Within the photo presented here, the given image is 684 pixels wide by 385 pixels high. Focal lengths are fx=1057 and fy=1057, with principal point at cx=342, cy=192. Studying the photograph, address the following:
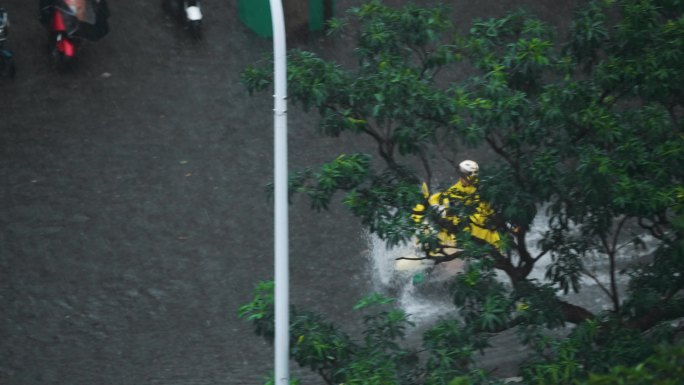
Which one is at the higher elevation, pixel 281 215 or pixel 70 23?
pixel 70 23

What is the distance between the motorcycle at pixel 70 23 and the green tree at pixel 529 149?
7.13m

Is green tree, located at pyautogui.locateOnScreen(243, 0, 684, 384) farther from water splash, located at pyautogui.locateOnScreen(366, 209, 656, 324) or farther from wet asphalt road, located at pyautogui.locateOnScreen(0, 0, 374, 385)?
wet asphalt road, located at pyautogui.locateOnScreen(0, 0, 374, 385)

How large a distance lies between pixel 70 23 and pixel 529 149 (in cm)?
819

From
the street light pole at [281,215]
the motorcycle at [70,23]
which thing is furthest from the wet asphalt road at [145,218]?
the street light pole at [281,215]

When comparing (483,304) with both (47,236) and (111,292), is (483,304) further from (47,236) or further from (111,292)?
(47,236)

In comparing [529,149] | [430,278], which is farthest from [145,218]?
[529,149]

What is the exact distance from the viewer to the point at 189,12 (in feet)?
48.9

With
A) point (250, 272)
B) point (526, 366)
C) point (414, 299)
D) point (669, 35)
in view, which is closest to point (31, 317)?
point (250, 272)

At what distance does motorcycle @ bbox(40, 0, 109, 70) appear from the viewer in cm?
1375

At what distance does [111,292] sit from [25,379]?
1.42 metres

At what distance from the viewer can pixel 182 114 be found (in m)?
13.6

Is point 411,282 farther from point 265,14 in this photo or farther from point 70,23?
point 70,23

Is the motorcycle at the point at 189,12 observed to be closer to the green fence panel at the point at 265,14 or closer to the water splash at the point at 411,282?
the green fence panel at the point at 265,14

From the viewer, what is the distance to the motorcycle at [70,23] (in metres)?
13.8
